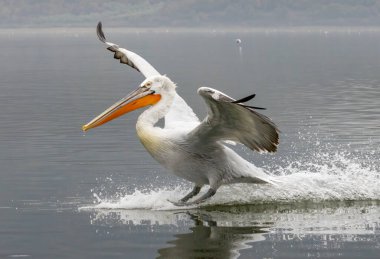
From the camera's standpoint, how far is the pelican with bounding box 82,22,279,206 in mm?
12281

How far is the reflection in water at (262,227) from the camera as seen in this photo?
10.7 meters

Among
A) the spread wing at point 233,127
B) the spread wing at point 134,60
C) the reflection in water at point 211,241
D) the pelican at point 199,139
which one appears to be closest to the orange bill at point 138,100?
the pelican at point 199,139

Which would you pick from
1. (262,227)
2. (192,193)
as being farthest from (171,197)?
(262,227)

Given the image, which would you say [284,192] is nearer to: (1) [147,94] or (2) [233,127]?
(2) [233,127]

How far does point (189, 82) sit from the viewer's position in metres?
44.6

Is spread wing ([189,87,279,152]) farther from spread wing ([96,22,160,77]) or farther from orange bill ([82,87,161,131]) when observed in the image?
spread wing ([96,22,160,77])

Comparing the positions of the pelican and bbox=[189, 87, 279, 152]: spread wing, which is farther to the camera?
the pelican

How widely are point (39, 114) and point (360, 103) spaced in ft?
30.6

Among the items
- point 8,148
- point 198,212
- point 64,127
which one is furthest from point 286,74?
point 198,212

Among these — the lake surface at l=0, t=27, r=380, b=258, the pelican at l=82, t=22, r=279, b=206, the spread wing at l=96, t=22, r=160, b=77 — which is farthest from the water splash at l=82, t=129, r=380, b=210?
the spread wing at l=96, t=22, r=160, b=77

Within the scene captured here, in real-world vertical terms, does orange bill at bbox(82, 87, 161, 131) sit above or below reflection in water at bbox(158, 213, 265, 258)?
above

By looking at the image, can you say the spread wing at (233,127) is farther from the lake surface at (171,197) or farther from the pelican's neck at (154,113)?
the lake surface at (171,197)

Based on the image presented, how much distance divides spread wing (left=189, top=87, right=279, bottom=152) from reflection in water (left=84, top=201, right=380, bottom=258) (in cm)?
91

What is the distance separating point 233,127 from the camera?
1238 cm
